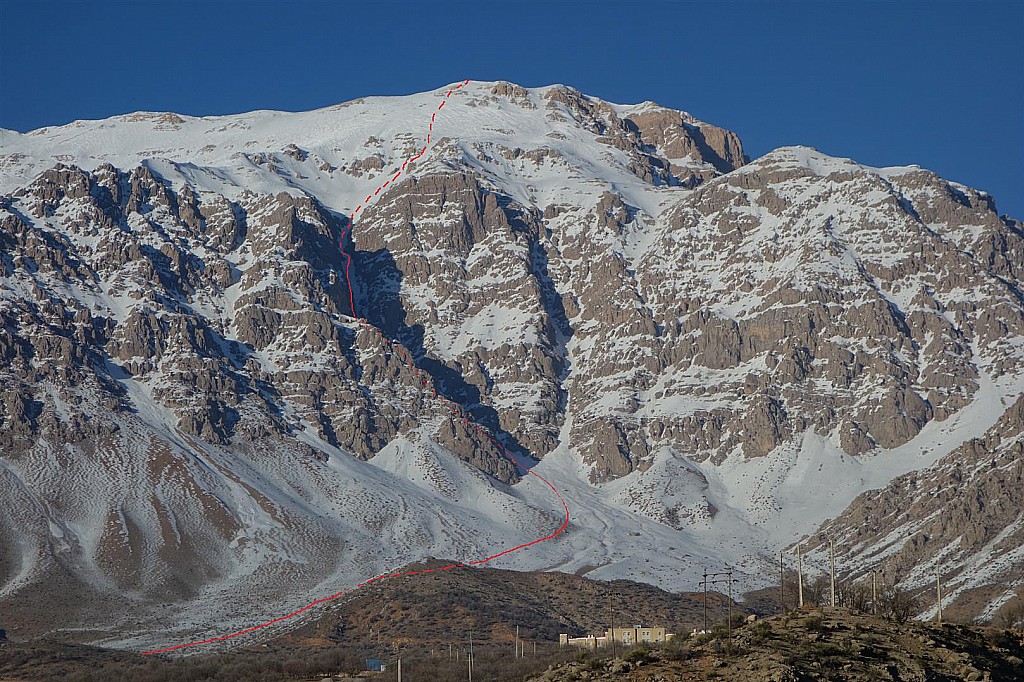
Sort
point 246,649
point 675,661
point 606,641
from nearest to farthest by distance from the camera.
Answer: point 675,661
point 606,641
point 246,649

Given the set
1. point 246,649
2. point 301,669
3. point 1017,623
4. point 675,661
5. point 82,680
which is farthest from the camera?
point 246,649

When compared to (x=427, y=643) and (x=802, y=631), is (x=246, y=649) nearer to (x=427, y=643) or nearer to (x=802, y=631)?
(x=427, y=643)

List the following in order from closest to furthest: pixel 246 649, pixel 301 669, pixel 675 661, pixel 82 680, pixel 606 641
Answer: pixel 675 661 < pixel 301 669 < pixel 82 680 < pixel 606 641 < pixel 246 649

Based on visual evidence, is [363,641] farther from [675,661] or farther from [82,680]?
[675,661]

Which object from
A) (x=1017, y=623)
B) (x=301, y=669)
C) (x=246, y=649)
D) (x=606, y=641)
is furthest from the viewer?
(x=246, y=649)

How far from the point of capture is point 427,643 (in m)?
182

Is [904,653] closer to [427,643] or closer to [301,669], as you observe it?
[301,669]

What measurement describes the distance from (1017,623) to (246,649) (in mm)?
103064

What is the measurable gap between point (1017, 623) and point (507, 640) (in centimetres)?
9724

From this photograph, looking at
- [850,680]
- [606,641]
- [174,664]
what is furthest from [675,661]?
[174,664]

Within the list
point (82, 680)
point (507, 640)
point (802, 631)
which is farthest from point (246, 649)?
point (802, 631)

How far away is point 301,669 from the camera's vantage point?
425 feet

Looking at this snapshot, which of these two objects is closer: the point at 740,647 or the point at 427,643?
the point at 740,647

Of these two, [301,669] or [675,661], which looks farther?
[301,669]
